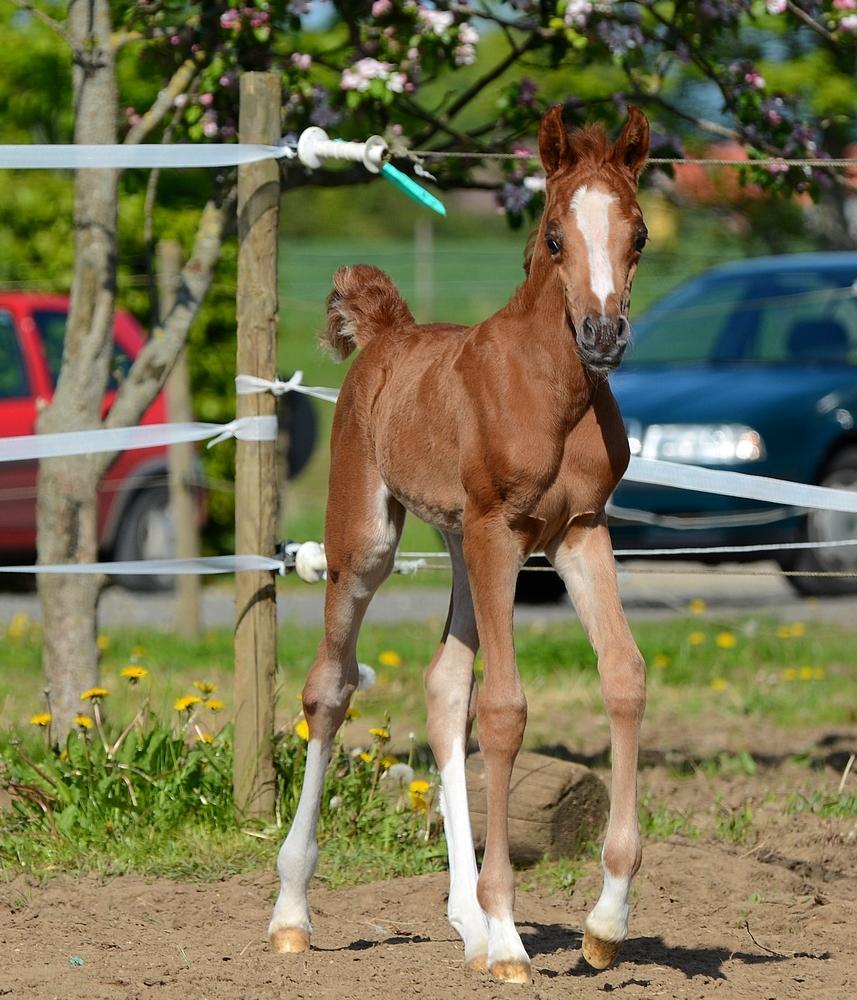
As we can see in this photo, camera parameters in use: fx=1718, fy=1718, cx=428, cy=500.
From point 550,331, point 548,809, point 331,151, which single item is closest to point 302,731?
point 548,809

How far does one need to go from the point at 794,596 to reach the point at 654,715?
13.3 ft

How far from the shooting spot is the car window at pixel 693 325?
10688mm

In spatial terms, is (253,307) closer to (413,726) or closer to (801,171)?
(801,171)

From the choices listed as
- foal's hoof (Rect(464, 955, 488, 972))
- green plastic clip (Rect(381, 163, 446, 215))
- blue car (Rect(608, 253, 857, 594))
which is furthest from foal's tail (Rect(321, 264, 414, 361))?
blue car (Rect(608, 253, 857, 594))

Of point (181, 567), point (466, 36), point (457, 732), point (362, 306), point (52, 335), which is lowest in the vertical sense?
point (457, 732)

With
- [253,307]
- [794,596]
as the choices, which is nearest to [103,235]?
A: [253,307]

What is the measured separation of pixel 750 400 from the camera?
10008 millimetres

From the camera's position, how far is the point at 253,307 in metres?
5.21

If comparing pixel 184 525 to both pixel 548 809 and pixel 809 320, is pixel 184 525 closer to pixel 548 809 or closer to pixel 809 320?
pixel 809 320

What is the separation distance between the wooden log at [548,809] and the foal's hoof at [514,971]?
1328 millimetres

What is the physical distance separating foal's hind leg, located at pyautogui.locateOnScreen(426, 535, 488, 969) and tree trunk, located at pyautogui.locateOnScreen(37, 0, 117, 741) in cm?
189

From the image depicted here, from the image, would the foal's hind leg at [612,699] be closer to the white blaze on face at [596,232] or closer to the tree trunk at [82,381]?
the white blaze on face at [596,232]

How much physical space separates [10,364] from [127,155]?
19.6 ft

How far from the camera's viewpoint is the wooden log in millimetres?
5199
